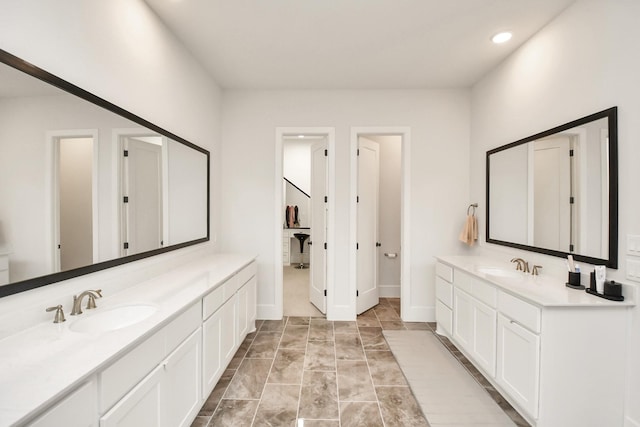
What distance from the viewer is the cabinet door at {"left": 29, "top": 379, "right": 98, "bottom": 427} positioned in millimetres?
767

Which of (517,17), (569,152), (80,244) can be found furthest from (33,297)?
(517,17)

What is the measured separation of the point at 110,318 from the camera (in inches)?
55.3

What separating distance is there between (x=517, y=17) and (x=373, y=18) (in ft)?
3.62

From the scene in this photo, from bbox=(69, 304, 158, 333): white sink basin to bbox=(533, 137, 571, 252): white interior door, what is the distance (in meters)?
2.77

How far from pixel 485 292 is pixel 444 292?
0.75 m

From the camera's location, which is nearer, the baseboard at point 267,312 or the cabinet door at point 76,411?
the cabinet door at point 76,411

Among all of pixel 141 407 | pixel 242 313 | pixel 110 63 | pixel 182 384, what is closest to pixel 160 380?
pixel 141 407

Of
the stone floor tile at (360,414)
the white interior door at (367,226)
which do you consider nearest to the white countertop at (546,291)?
the stone floor tile at (360,414)

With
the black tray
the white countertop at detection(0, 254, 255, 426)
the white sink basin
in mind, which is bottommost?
the white sink basin

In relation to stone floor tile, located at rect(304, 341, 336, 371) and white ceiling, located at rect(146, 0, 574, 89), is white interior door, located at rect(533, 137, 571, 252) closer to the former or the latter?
white ceiling, located at rect(146, 0, 574, 89)

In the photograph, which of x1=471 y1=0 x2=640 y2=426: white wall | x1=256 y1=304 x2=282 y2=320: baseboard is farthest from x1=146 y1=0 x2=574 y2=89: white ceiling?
x1=256 y1=304 x2=282 y2=320: baseboard

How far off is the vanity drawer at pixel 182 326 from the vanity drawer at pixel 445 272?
2.27m

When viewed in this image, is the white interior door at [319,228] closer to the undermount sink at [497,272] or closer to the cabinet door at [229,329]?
the cabinet door at [229,329]

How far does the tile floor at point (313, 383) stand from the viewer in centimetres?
177
